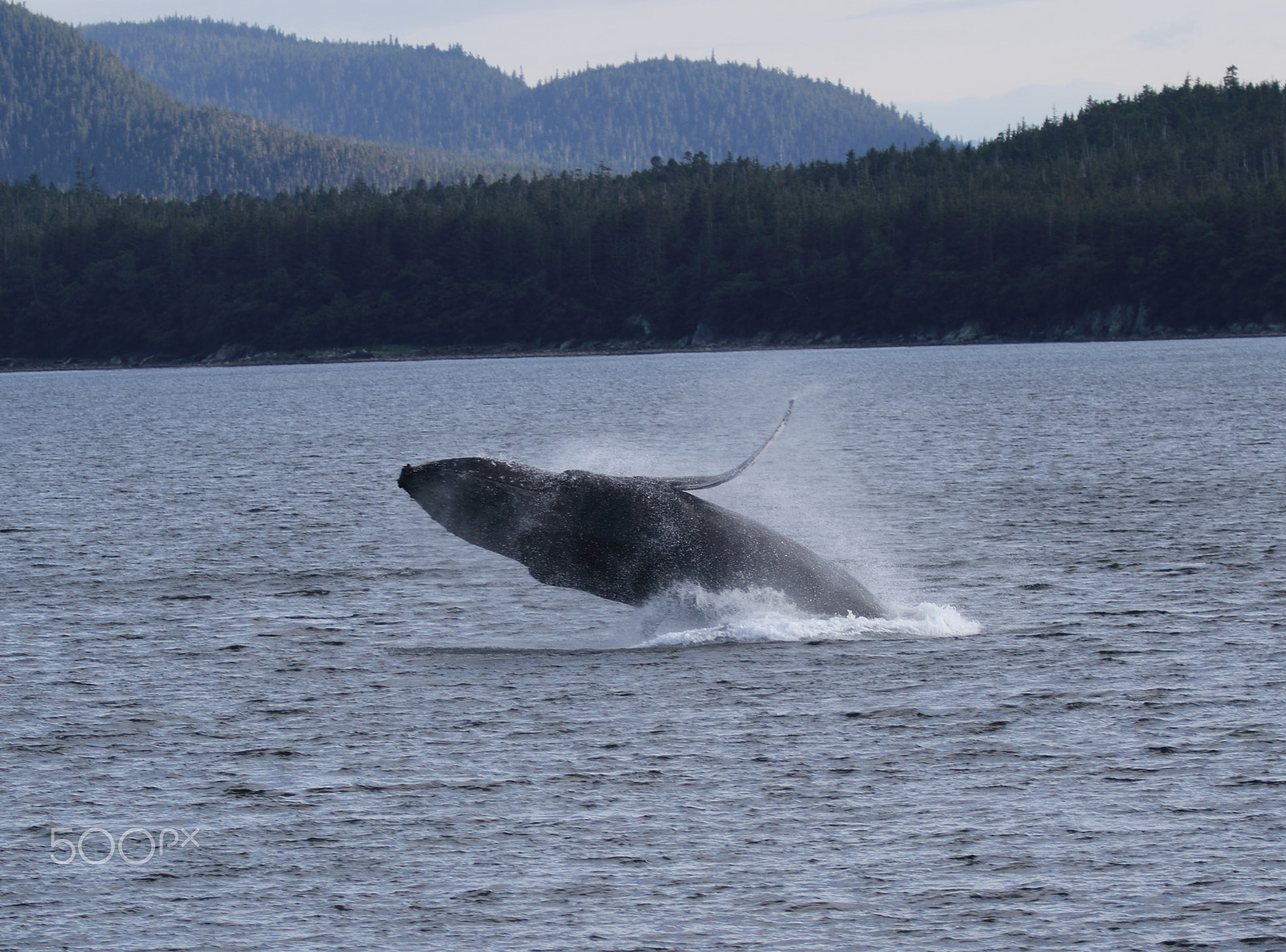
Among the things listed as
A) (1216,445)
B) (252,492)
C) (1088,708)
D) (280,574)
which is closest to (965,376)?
(1216,445)

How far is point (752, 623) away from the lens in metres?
24.6

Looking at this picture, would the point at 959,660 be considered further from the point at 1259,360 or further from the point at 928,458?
the point at 1259,360

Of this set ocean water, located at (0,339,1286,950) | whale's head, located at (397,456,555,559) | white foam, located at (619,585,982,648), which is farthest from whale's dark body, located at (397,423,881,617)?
ocean water, located at (0,339,1286,950)

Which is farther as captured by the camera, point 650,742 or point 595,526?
point 595,526

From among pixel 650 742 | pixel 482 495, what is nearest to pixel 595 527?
pixel 482 495

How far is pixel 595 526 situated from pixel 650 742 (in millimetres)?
3220

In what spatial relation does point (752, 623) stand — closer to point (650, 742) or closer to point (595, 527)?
point (595, 527)

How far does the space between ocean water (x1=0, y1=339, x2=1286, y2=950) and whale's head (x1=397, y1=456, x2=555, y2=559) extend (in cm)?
256

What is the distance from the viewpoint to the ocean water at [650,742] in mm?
13703

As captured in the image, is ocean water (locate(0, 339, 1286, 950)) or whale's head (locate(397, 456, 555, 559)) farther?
whale's head (locate(397, 456, 555, 559))

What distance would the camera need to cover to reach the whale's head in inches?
773

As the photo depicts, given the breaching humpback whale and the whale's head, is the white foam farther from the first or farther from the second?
the whale's head

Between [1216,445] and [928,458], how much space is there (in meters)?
12.8

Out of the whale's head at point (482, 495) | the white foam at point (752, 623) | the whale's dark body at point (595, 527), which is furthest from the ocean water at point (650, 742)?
the whale's head at point (482, 495)
